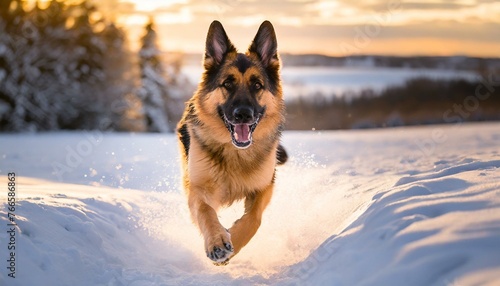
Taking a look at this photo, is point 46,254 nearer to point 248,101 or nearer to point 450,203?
point 248,101

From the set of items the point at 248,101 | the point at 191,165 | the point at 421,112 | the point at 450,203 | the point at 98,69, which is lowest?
the point at 450,203

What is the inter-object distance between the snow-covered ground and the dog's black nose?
1.48 meters

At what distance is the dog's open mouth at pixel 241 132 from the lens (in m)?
5.99

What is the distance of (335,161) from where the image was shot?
42.2ft

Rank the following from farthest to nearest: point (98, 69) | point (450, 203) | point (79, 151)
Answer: point (98, 69)
point (79, 151)
point (450, 203)

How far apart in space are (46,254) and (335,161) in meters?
8.95

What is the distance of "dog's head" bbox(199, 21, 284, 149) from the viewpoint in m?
6.02

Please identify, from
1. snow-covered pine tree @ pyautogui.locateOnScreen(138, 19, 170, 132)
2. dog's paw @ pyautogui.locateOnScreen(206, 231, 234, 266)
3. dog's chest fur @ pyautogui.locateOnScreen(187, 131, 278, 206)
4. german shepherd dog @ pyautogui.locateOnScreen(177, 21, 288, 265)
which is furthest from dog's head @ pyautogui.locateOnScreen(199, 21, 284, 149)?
snow-covered pine tree @ pyautogui.locateOnScreen(138, 19, 170, 132)

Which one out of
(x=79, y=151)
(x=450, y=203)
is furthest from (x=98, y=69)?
(x=450, y=203)

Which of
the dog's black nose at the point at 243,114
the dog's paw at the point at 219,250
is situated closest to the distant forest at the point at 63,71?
the dog's black nose at the point at 243,114

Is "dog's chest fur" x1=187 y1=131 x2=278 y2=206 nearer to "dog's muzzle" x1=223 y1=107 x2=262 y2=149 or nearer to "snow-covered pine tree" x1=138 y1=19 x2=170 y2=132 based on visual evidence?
"dog's muzzle" x1=223 y1=107 x2=262 y2=149

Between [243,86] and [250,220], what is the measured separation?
59.3 inches

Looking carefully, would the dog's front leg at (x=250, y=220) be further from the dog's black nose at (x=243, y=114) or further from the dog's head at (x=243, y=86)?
the dog's black nose at (x=243, y=114)

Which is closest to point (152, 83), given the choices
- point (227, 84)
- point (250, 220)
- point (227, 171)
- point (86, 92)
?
point (86, 92)
